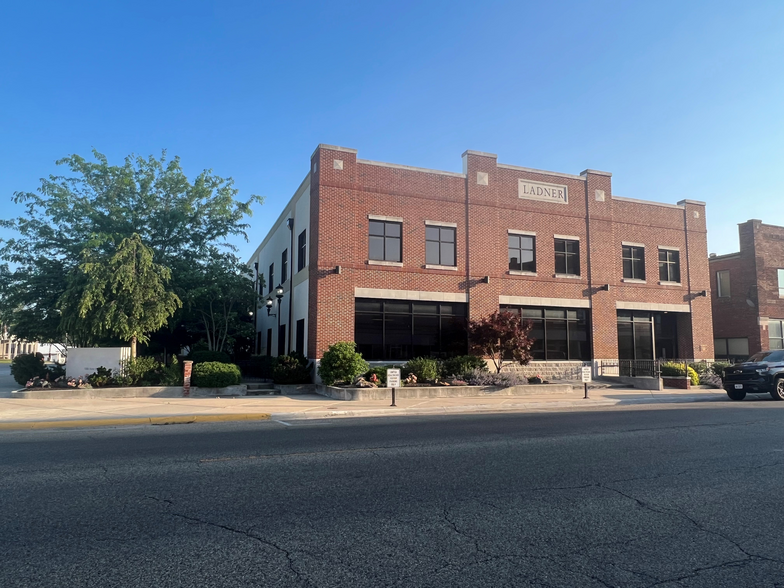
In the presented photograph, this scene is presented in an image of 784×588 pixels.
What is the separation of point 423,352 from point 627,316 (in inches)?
442

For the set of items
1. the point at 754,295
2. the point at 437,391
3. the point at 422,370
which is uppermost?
the point at 754,295

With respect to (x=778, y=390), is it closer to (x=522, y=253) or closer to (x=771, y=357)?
(x=771, y=357)

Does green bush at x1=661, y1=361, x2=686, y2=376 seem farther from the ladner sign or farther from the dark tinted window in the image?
the ladner sign

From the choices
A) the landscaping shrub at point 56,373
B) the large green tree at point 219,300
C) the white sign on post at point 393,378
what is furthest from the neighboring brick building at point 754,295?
the landscaping shrub at point 56,373

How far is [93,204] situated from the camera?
23.6 metres

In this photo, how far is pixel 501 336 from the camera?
2105cm

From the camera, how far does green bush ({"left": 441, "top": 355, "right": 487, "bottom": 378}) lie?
70.0 feet

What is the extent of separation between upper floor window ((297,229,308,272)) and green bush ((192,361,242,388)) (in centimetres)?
632

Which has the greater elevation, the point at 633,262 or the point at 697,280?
the point at 633,262

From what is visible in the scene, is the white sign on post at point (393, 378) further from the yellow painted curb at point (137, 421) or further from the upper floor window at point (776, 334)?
the upper floor window at point (776, 334)

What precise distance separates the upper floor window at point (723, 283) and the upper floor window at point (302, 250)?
2572cm

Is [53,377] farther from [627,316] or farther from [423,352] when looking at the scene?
[627,316]

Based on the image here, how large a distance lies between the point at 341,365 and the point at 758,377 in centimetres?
1421

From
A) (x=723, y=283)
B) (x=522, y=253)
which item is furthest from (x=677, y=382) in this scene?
(x=723, y=283)
